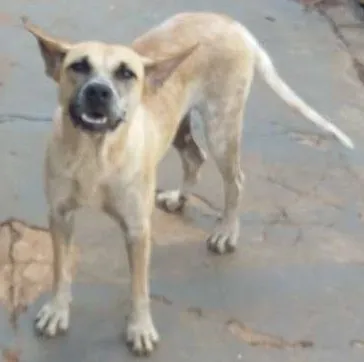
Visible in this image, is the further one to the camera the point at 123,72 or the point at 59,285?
the point at 59,285

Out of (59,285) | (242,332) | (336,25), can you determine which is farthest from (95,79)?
(336,25)

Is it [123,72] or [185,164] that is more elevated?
[123,72]

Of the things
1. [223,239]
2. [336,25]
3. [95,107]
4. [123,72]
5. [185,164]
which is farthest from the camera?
[336,25]

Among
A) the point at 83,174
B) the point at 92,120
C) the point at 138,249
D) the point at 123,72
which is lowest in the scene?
the point at 138,249

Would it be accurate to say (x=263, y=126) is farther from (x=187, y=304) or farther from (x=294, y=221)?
(x=187, y=304)

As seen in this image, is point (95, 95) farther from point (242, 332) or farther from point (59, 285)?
point (242, 332)

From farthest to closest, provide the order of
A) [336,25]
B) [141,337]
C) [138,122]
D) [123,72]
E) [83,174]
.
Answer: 1. [336,25]
2. [141,337]
3. [138,122]
4. [83,174]
5. [123,72]

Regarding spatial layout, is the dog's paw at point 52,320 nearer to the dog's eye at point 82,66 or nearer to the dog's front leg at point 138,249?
the dog's front leg at point 138,249

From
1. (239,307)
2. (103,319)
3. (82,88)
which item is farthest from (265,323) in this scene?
Result: (82,88)

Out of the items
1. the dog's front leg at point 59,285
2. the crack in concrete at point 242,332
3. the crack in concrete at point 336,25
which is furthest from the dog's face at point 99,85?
the crack in concrete at point 336,25

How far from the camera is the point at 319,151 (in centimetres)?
497

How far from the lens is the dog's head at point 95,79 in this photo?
3059mm

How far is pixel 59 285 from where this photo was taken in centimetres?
359

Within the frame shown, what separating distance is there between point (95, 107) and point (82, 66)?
0.17 meters
